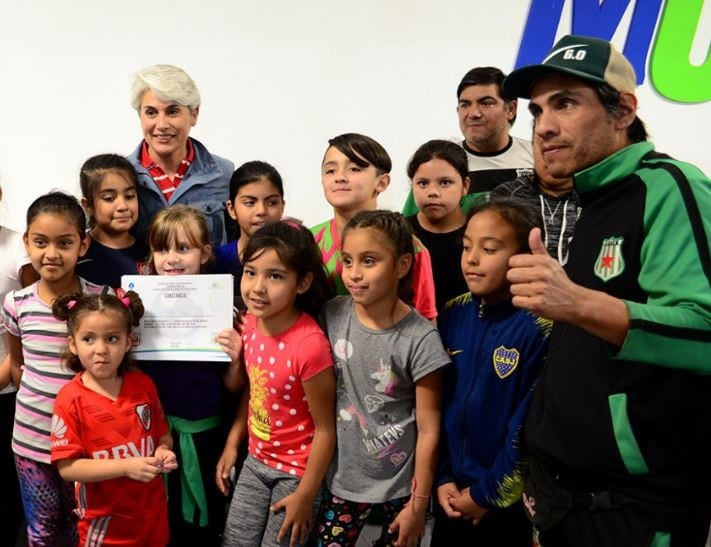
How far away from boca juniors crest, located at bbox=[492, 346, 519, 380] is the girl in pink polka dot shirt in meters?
0.47

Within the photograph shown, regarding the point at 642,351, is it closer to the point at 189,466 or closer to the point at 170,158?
the point at 189,466

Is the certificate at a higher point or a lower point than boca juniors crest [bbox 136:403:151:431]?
higher

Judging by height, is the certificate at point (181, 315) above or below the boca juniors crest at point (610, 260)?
below

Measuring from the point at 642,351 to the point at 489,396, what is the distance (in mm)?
596

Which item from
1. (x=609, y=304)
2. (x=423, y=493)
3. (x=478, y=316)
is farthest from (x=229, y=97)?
(x=609, y=304)

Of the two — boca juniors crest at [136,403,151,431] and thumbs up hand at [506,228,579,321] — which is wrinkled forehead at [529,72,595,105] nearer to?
thumbs up hand at [506,228,579,321]

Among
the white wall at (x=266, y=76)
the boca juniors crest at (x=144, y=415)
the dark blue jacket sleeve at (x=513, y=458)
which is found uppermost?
the white wall at (x=266, y=76)

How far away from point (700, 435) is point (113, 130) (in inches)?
127

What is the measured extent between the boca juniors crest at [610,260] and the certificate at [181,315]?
44.0 inches

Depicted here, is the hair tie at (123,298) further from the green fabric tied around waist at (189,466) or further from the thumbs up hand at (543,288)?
the thumbs up hand at (543,288)

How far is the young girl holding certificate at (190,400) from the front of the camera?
1934 millimetres

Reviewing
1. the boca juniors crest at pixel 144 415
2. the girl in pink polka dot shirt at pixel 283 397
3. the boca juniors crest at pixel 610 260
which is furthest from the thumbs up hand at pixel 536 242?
the boca juniors crest at pixel 144 415

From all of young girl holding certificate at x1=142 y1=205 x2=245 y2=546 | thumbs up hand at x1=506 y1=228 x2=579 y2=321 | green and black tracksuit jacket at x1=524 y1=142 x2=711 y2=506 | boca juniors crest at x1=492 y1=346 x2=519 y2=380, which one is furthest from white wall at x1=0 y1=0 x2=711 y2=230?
thumbs up hand at x1=506 y1=228 x2=579 y2=321

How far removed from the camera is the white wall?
3223 mm
